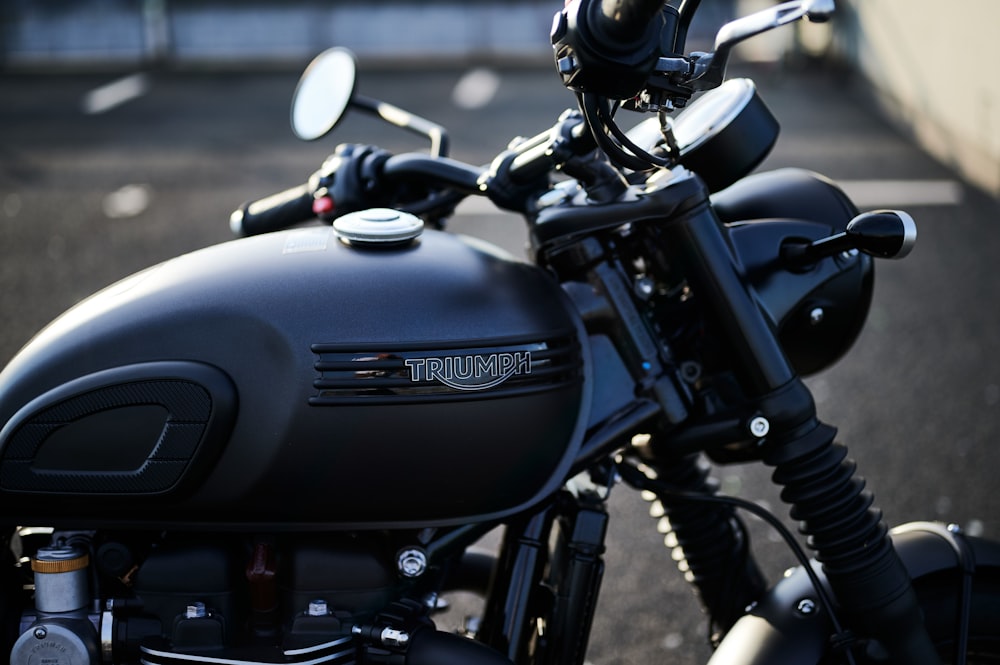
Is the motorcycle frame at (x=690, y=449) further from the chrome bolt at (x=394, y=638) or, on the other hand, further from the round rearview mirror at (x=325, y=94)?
the round rearview mirror at (x=325, y=94)

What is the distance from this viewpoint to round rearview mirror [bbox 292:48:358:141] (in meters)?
2.01

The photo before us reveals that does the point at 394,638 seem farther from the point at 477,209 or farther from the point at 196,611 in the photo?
the point at 477,209

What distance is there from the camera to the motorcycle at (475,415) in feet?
4.95

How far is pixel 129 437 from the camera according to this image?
152 centimetres

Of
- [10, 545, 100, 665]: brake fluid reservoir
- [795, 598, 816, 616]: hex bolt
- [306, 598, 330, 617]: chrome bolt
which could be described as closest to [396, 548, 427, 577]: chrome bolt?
[306, 598, 330, 617]: chrome bolt

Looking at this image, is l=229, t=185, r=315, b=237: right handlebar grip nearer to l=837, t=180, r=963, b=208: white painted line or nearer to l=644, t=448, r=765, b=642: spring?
l=644, t=448, r=765, b=642: spring

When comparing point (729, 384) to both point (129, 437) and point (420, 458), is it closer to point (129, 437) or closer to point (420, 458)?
point (420, 458)

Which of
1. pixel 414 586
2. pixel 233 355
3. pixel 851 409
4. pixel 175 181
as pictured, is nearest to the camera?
pixel 233 355

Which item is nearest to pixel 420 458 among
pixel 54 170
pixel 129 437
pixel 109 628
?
pixel 129 437

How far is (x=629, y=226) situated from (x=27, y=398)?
887 millimetres

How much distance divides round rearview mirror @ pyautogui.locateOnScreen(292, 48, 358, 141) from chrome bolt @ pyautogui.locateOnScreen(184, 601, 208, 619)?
2.74 feet

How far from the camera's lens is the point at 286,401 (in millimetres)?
1496

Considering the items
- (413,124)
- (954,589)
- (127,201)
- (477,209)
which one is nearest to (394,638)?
(954,589)

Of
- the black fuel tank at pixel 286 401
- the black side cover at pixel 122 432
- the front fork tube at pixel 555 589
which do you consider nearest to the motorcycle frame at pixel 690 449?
the front fork tube at pixel 555 589
